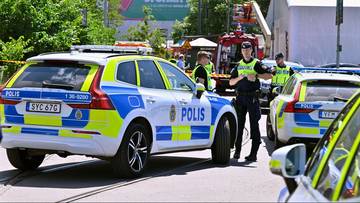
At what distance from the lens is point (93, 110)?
28.3 feet

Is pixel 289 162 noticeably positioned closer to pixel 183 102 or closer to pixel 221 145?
pixel 183 102

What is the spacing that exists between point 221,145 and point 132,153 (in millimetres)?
2121

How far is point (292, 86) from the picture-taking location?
12.7 meters

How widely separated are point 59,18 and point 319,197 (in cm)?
2534

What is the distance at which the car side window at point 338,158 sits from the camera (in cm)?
341

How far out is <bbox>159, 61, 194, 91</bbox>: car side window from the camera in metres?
10.3

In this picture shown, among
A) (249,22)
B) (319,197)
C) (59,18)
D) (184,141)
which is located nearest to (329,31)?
(249,22)

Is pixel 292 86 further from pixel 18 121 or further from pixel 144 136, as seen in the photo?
pixel 18 121

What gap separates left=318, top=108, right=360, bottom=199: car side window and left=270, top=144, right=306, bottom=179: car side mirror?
27 centimetres

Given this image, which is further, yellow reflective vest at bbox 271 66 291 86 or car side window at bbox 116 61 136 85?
yellow reflective vest at bbox 271 66 291 86

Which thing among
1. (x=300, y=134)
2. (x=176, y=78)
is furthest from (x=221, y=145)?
(x=300, y=134)

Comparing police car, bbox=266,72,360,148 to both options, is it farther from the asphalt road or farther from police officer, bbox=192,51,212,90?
police officer, bbox=192,51,212,90

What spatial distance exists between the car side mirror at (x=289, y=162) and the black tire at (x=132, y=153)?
493cm

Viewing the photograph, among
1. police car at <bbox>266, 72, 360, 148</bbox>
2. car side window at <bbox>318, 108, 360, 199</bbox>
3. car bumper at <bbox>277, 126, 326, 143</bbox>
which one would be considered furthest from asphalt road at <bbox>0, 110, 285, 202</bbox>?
car side window at <bbox>318, 108, 360, 199</bbox>
